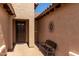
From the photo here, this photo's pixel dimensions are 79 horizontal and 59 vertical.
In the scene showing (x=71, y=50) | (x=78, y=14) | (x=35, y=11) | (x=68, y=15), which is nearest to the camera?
(x=78, y=14)

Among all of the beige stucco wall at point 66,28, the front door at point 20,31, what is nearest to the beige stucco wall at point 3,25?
the beige stucco wall at point 66,28

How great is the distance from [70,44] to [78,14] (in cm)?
102

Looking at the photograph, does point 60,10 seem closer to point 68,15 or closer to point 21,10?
point 68,15

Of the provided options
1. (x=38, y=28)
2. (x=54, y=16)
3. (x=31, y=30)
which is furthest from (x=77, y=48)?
(x=38, y=28)

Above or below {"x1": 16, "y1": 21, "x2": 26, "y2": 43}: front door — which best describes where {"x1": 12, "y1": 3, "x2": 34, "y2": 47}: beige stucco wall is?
above

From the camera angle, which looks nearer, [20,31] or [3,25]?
[3,25]

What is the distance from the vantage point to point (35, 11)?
1023 cm

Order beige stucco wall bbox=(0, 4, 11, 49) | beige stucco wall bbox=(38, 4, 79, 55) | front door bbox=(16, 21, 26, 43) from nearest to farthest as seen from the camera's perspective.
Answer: beige stucco wall bbox=(38, 4, 79, 55) < beige stucco wall bbox=(0, 4, 11, 49) < front door bbox=(16, 21, 26, 43)

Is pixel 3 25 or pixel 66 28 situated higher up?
pixel 3 25

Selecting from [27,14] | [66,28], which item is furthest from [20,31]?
[66,28]

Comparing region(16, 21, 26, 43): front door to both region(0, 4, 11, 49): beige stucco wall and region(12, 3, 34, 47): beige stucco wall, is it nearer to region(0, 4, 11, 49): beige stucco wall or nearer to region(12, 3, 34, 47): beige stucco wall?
region(12, 3, 34, 47): beige stucco wall

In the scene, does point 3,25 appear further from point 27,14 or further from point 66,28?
point 27,14

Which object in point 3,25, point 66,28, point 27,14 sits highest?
point 27,14

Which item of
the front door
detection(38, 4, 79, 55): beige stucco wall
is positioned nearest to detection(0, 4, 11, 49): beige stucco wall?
detection(38, 4, 79, 55): beige stucco wall
